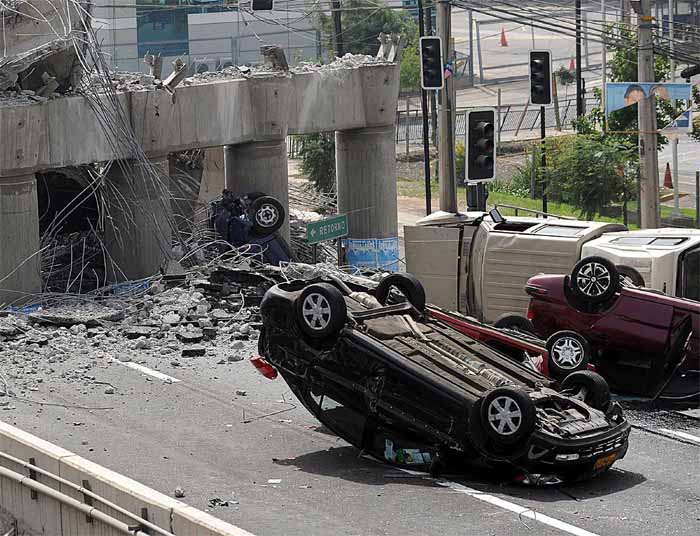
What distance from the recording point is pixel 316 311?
447 inches

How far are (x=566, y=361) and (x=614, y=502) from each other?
2522 mm

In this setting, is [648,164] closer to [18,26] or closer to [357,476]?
[18,26]

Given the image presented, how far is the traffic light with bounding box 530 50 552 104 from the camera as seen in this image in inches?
1051

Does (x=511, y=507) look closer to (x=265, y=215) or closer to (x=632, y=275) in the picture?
(x=632, y=275)

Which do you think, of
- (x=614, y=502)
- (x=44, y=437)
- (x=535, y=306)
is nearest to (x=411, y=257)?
(x=535, y=306)

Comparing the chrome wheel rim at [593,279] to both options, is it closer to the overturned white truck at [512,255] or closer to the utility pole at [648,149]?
the overturned white truck at [512,255]

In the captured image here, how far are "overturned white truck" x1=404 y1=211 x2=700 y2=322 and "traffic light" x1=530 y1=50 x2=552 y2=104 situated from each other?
7.99 metres

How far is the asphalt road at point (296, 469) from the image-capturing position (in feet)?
32.7

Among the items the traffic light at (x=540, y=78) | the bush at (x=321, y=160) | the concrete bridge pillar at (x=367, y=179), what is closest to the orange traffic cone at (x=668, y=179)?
the bush at (x=321, y=160)

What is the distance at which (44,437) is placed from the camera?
12680 mm

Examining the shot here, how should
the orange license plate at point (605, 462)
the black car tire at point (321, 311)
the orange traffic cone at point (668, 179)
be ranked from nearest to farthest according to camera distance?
the orange license plate at point (605, 462) < the black car tire at point (321, 311) < the orange traffic cone at point (668, 179)

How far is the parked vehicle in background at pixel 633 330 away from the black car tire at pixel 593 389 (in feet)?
8.30

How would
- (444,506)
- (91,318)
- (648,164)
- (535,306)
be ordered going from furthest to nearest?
(648,164) → (91,318) → (535,306) → (444,506)

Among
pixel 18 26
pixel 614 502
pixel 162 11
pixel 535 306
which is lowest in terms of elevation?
pixel 614 502
